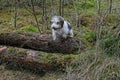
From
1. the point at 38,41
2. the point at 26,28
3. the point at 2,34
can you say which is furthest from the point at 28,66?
the point at 26,28

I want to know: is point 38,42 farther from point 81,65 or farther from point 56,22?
point 81,65

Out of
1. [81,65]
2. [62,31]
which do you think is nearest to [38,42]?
[62,31]

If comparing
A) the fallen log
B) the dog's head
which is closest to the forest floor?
the fallen log

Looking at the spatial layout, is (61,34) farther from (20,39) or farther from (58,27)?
(20,39)

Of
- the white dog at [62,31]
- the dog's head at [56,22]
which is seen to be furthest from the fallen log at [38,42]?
the dog's head at [56,22]

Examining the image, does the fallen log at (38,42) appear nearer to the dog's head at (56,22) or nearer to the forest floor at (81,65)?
the forest floor at (81,65)

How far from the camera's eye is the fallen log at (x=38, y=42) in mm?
6859

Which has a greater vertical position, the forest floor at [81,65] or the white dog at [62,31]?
the white dog at [62,31]

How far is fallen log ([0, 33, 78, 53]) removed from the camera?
6.86m

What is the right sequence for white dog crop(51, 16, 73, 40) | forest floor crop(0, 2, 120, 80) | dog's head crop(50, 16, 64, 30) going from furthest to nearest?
white dog crop(51, 16, 73, 40) < dog's head crop(50, 16, 64, 30) < forest floor crop(0, 2, 120, 80)

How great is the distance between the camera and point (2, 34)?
7.45 meters

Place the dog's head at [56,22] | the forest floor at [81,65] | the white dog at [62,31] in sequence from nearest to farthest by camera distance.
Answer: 1. the forest floor at [81,65]
2. the dog's head at [56,22]
3. the white dog at [62,31]

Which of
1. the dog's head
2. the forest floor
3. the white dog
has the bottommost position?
the forest floor

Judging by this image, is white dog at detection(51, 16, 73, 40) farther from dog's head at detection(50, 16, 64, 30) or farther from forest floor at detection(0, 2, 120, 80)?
forest floor at detection(0, 2, 120, 80)
